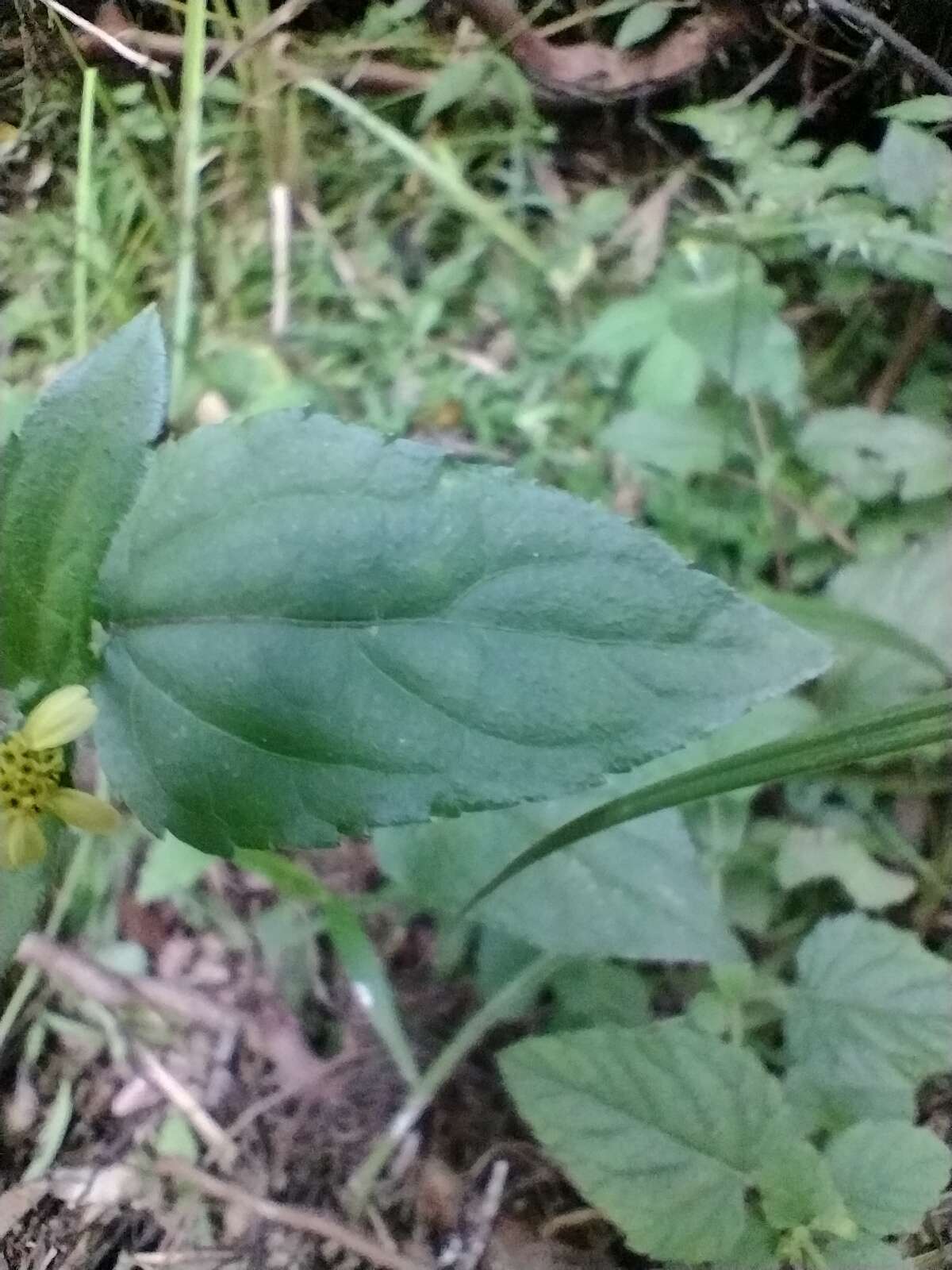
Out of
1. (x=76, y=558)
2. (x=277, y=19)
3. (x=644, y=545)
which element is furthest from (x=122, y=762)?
Result: (x=277, y=19)

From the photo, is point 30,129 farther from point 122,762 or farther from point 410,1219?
point 410,1219

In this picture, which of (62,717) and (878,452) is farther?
(878,452)

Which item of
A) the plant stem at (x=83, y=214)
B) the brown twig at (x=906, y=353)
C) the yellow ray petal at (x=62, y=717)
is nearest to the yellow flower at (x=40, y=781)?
the yellow ray petal at (x=62, y=717)

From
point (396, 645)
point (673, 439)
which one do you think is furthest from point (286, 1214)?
point (673, 439)

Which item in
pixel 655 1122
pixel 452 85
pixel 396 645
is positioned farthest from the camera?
pixel 452 85

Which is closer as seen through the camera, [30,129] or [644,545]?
[644,545]

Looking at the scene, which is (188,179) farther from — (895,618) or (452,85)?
(895,618)

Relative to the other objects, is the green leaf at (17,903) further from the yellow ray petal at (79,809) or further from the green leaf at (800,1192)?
the green leaf at (800,1192)
